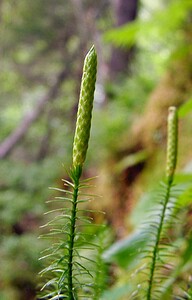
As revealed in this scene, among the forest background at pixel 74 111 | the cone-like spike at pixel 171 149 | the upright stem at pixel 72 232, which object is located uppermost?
the forest background at pixel 74 111

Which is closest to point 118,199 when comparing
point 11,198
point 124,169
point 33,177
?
point 124,169

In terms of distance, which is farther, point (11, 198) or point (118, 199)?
point (11, 198)

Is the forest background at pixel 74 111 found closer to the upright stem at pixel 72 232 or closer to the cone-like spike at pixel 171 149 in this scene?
the cone-like spike at pixel 171 149

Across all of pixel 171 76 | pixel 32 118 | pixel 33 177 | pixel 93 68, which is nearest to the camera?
pixel 93 68

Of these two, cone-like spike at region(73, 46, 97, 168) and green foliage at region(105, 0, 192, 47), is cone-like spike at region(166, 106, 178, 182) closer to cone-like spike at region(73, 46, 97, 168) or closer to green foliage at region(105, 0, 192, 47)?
cone-like spike at region(73, 46, 97, 168)

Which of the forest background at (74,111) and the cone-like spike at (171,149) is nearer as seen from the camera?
the cone-like spike at (171,149)

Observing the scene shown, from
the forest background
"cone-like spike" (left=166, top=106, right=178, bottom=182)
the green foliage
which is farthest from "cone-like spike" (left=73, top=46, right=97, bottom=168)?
the green foliage

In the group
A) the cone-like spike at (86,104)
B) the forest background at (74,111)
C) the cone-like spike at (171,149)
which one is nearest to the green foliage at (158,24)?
the forest background at (74,111)

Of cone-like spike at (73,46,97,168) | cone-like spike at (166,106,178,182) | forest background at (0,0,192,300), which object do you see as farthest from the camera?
forest background at (0,0,192,300)

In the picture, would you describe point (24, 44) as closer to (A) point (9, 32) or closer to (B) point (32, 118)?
(A) point (9, 32)
